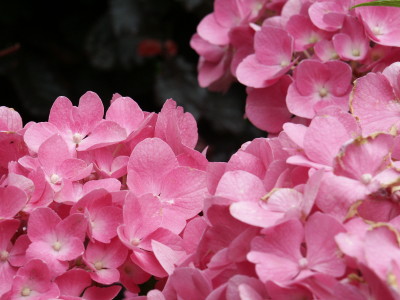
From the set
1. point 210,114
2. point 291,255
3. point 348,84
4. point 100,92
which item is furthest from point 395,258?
point 100,92

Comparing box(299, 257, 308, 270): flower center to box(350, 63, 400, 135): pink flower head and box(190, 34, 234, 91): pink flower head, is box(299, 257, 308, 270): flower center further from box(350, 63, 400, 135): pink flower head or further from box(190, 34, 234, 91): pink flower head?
box(190, 34, 234, 91): pink flower head

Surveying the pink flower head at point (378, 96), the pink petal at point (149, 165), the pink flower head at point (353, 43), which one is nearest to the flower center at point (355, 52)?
the pink flower head at point (353, 43)

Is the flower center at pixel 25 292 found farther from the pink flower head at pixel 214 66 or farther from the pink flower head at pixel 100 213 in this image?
the pink flower head at pixel 214 66

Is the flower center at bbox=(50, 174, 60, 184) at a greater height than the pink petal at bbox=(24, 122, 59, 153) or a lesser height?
lesser

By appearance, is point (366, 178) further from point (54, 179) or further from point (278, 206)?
point (54, 179)

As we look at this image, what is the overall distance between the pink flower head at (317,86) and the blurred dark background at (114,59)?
2.15ft

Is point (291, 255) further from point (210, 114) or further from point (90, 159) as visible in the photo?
point (210, 114)

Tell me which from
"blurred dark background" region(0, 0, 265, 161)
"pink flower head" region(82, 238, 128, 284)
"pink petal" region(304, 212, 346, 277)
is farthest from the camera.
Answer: "blurred dark background" region(0, 0, 265, 161)

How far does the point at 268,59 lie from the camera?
0.69m

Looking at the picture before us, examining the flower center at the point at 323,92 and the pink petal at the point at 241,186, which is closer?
the pink petal at the point at 241,186

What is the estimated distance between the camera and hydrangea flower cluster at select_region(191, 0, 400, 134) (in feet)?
2.12

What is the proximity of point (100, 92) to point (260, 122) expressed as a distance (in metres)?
0.90

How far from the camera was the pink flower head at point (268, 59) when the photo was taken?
26.8 inches

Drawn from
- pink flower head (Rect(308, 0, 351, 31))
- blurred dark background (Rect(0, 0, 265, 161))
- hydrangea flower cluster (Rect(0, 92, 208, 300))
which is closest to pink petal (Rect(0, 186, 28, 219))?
Answer: hydrangea flower cluster (Rect(0, 92, 208, 300))
